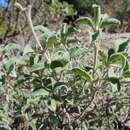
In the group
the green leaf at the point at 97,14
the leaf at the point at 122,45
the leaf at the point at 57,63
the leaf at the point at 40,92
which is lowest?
the leaf at the point at 40,92

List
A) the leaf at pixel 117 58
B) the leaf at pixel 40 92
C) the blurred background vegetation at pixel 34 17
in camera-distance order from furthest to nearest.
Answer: the blurred background vegetation at pixel 34 17 < the leaf at pixel 40 92 < the leaf at pixel 117 58

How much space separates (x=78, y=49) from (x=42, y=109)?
44.1 inches

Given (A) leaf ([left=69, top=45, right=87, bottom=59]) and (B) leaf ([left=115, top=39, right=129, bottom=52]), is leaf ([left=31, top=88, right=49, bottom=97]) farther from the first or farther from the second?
(B) leaf ([left=115, top=39, right=129, bottom=52])

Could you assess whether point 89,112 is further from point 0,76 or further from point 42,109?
point 0,76

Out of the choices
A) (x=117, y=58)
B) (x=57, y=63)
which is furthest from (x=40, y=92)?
(x=117, y=58)

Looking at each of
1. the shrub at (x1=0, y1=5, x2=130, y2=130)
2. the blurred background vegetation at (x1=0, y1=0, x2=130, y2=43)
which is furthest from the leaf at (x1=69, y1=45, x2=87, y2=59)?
the blurred background vegetation at (x1=0, y1=0, x2=130, y2=43)

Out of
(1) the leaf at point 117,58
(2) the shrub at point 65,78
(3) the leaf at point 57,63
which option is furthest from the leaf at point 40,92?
(1) the leaf at point 117,58

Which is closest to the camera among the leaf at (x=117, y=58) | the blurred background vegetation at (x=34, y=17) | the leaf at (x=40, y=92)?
the leaf at (x=117, y=58)

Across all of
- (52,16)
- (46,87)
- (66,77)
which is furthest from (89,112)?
(52,16)

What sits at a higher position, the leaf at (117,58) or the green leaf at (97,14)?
the green leaf at (97,14)

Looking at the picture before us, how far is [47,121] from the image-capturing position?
2145 millimetres

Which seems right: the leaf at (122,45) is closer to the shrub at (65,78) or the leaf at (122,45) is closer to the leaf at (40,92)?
the shrub at (65,78)

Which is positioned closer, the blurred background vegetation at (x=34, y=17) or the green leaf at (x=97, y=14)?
the green leaf at (x=97, y=14)

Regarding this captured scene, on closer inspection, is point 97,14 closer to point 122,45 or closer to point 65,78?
point 122,45
